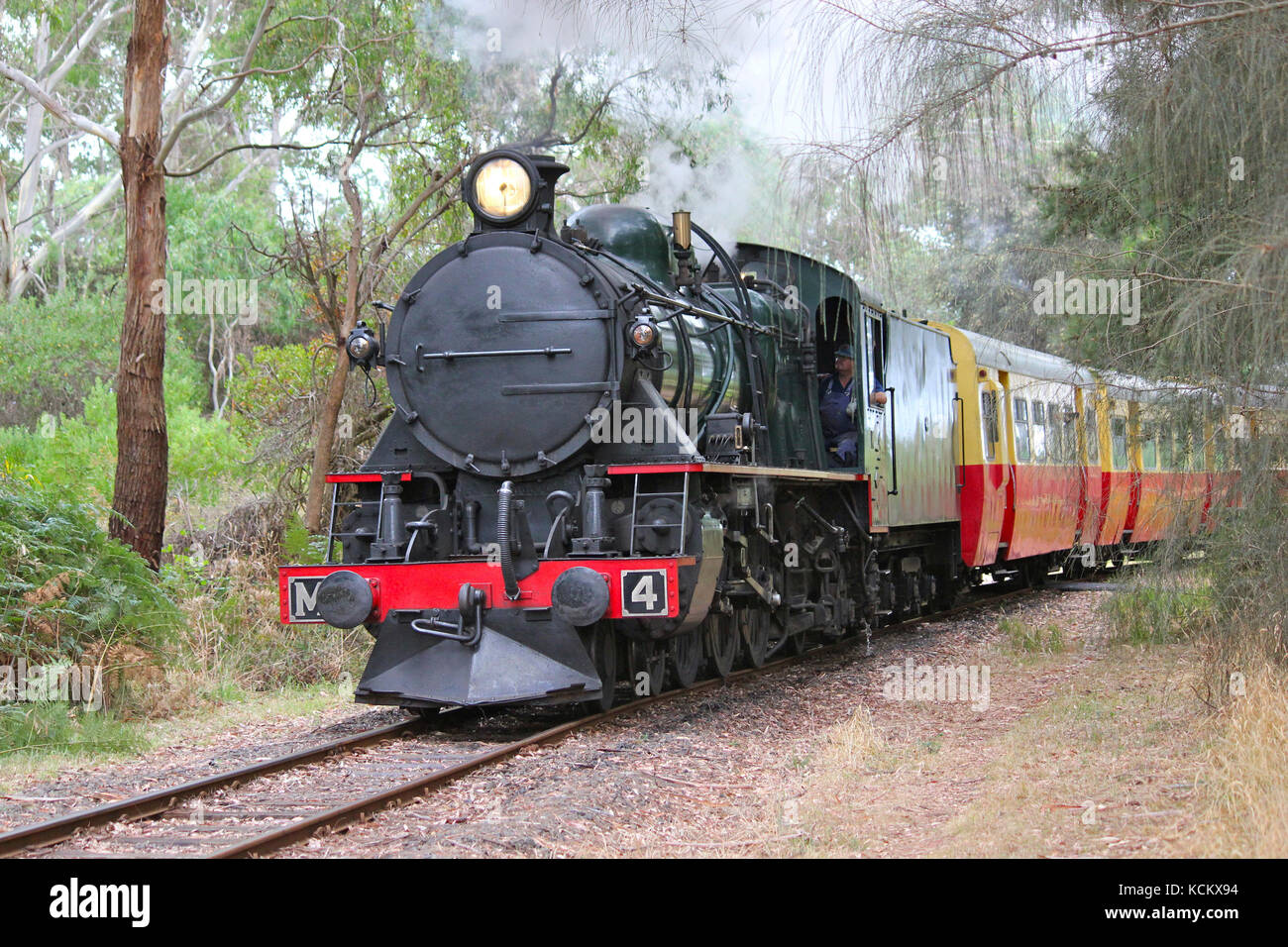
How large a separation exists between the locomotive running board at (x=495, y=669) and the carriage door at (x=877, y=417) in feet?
13.0

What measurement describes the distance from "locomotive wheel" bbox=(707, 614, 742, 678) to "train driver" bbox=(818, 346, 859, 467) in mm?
2017

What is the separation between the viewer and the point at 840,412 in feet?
36.2

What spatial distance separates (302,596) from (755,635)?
380 cm

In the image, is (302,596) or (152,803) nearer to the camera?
(152,803)

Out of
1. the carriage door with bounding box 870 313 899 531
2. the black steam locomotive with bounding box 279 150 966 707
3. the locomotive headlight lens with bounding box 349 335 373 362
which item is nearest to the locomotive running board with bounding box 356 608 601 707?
the black steam locomotive with bounding box 279 150 966 707

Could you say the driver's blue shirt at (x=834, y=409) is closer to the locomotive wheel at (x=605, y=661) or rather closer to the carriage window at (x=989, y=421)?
the carriage window at (x=989, y=421)

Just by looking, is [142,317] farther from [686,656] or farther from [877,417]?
[877,417]

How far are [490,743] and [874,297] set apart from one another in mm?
5624

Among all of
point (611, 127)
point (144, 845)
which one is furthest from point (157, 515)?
point (611, 127)

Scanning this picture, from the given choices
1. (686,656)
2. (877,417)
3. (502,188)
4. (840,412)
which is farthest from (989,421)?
(502,188)

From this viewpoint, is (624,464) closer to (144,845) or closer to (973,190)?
(973,190)

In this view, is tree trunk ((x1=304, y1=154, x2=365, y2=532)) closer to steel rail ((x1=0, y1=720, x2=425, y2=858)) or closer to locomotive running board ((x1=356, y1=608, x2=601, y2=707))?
locomotive running board ((x1=356, y1=608, x2=601, y2=707))

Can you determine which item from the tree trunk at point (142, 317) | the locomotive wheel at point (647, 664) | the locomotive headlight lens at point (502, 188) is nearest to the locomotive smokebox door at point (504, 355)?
the locomotive headlight lens at point (502, 188)

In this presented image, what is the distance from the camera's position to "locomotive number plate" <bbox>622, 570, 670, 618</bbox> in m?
7.34
